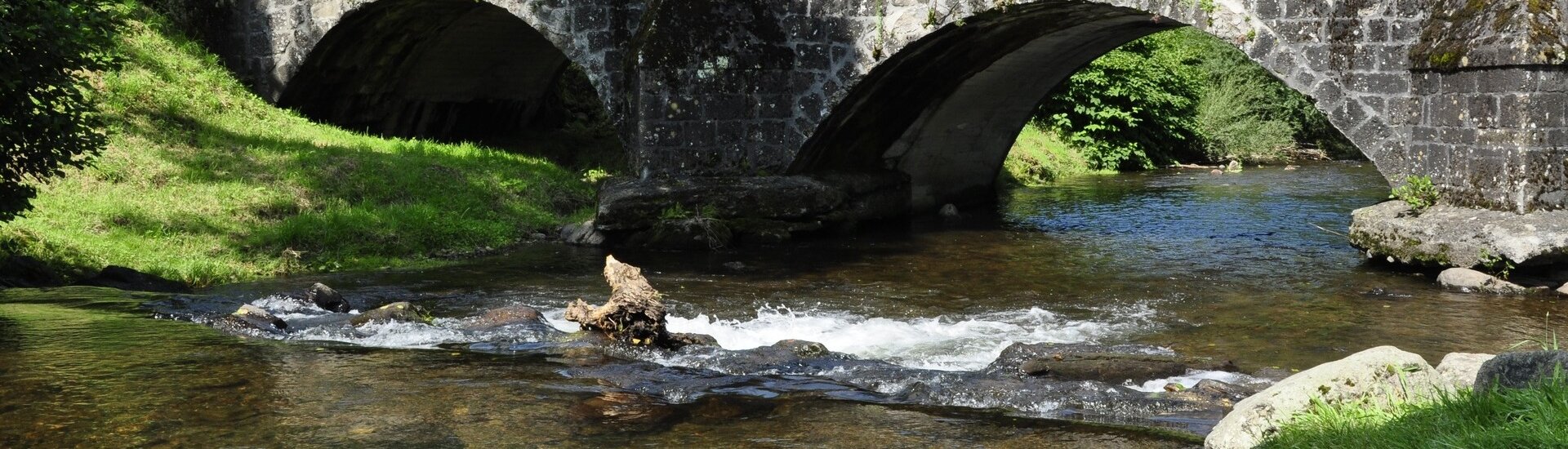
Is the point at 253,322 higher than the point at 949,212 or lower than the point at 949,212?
lower

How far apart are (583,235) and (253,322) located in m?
5.46

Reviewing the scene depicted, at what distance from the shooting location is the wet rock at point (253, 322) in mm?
7836

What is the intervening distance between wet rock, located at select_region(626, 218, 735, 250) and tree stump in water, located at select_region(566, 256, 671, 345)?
5321mm

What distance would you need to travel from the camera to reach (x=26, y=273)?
955 centimetres

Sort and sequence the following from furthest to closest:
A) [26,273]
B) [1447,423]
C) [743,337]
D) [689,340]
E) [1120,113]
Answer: [1120,113] < [26,273] < [743,337] < [689,340] < [1447,423]

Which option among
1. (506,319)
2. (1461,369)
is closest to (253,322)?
(506,319)

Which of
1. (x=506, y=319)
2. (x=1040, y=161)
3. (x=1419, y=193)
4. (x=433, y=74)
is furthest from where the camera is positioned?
(x=1040, y=161)

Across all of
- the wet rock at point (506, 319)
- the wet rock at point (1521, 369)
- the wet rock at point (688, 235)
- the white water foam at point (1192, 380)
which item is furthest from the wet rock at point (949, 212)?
the wet rock at point (1521, 369)

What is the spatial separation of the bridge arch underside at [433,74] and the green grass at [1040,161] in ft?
→ 22.9

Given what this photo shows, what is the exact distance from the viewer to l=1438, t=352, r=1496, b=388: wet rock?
4.75 metres

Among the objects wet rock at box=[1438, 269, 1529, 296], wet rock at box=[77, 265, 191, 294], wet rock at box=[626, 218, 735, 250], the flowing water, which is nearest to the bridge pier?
wet rock at box=[1438, 269, 1529, 296]

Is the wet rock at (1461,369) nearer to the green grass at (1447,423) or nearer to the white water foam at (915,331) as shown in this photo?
the green grass at (1447,423)

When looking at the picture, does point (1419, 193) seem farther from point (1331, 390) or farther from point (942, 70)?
point (1331, 390)

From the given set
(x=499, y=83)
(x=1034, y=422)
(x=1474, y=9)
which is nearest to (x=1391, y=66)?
(x=1474, y=9)
